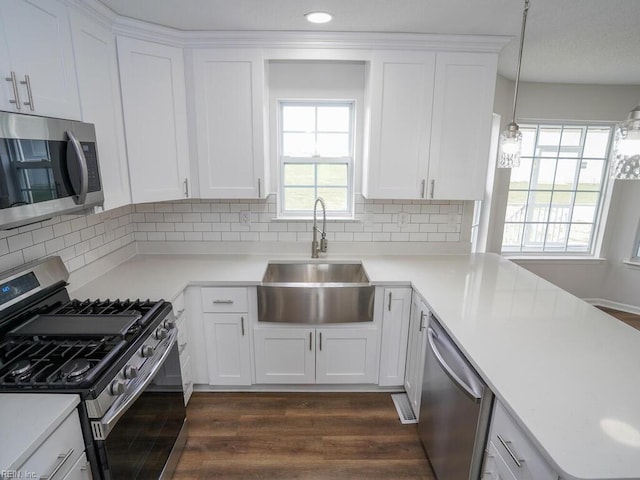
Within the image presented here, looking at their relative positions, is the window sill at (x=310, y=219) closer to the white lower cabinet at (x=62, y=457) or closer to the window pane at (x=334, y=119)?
the window pane at (x=334, y=119)

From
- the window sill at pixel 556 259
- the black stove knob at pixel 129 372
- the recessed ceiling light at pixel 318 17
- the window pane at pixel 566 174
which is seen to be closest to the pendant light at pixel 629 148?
the recessed ceiling light at pixel 318 17

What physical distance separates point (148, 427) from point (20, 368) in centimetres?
55

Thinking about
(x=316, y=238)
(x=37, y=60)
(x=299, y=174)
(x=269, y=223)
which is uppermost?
(x=37, y=60)

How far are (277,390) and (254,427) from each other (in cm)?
33

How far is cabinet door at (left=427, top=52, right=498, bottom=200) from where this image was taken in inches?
85.2

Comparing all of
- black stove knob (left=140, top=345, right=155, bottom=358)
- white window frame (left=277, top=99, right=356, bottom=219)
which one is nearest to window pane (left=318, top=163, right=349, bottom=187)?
white window frame (left=277, top=99, right=356, bottom=219)

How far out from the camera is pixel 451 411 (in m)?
1.50

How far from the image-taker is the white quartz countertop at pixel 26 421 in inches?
35.1

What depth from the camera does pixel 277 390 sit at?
7.80 feet

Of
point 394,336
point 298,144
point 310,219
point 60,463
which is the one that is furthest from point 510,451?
point 298,144

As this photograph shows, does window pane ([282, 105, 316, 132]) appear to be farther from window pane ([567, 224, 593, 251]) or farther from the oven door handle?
window pane ([567, 224, 593, 251])

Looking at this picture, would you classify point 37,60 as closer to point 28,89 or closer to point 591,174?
point 28,89

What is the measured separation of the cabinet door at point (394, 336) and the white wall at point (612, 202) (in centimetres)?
196

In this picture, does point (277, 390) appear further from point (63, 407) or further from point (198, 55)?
point (198, 55)
